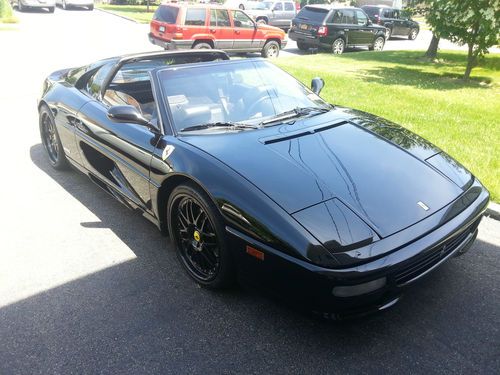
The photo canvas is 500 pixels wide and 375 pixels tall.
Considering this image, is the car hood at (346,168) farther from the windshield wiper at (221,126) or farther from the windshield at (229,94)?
the windshield at (229,94)

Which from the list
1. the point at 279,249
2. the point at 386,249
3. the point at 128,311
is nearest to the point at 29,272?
the point at 128,311

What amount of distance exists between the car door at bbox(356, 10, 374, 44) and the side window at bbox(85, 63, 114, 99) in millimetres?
13378

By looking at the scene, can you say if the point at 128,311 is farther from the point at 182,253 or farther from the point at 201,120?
the point at 201,120

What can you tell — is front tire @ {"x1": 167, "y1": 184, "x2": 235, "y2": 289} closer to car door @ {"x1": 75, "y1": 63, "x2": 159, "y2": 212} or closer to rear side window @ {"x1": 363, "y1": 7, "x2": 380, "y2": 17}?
car door @ {"x1": 75, "y1": 63, "x2": 159, "y2": 212}

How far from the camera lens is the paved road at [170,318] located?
2281mm

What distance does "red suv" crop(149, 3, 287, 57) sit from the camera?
39.7 ft

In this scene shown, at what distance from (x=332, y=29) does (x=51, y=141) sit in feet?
40.2

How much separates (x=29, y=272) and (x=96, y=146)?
119cm

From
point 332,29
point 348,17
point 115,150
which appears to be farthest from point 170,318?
point 348,17

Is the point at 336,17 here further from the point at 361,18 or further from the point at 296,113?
the point at 296,113

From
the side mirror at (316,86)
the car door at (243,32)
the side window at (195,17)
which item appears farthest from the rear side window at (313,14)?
the side mirror at (316,86)

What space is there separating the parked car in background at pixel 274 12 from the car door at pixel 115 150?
783 inches

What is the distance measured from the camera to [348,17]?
15359 mm

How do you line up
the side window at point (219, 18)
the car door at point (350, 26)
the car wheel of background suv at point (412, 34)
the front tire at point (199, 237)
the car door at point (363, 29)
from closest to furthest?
the front tire at point (199, 237) → the side window at point (219, 18) → the car door at point (350, 26) → the car door at point (363, 29) → the car wheel of background suv at point (412, 34)
